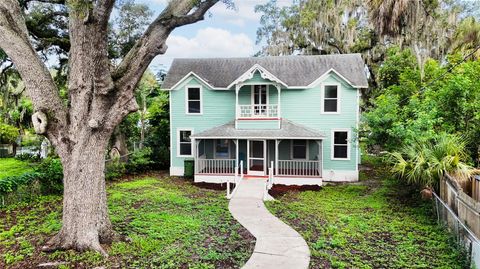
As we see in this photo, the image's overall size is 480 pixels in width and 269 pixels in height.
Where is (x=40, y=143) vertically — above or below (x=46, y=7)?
below

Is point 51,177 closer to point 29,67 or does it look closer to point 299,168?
point 29,67

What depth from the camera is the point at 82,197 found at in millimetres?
6934

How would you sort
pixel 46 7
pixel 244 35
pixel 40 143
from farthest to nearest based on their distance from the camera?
1. pixel 244 35
2. pixel 40 143
3. pixel 46 7

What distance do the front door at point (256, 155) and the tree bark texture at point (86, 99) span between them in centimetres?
1028

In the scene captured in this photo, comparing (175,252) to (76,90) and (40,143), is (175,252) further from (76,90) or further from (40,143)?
(40,143)

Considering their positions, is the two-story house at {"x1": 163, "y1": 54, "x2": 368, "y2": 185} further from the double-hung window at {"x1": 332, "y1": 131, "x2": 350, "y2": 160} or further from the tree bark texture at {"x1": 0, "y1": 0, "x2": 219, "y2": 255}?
the tree bark texture at {"x1": 0, "y1": 0, "x2": 219, "y2": 255}

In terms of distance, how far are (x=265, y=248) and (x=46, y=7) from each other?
577 inches

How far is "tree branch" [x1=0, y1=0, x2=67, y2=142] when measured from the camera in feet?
21.1

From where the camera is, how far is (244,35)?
105 feet

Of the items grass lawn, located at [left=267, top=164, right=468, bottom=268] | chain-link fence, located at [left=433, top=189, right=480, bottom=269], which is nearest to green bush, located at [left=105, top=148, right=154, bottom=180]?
grass lawn, located at [left=267, top=164, right=468, bottom=268]

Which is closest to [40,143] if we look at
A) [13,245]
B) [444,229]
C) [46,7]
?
[46,7]

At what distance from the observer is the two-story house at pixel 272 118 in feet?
52.7

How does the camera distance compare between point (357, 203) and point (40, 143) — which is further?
point (40, 143)

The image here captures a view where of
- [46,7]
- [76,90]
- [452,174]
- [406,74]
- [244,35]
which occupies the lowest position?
[452,174]
